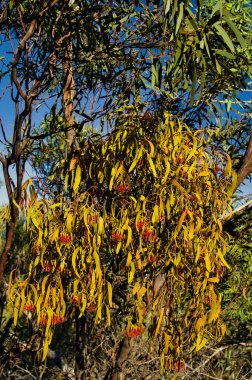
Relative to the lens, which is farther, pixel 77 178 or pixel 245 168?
pixel 245 168

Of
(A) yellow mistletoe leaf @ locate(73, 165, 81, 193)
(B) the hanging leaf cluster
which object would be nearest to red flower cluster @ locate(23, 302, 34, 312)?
(B) the hanging leaf cluster

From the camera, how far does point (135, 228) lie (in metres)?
2.99

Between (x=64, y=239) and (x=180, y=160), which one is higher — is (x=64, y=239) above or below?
below

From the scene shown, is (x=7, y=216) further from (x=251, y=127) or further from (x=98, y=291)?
(x=251, y=127)

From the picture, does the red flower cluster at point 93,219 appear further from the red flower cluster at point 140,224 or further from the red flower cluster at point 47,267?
the red flower cluster at point 47,267

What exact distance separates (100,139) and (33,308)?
116cm

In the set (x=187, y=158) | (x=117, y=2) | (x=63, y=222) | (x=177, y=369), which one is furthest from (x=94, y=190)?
(x=117, y=2)

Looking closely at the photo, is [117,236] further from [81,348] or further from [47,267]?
[81,348]

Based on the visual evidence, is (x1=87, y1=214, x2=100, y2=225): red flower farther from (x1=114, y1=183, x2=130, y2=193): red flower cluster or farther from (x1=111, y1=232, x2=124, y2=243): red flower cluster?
(x1=114, y1=183, x2=130, y2=193): red flower cluster

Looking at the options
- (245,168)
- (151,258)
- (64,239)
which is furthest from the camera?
(245,168)

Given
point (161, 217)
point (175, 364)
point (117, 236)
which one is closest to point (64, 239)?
point (117, 236)

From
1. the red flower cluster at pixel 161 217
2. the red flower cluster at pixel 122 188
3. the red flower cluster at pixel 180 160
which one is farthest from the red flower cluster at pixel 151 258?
the red flower cluster at pixel 180 160

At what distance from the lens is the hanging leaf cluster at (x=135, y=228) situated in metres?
2.86

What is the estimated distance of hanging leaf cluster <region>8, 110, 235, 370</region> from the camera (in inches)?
112
